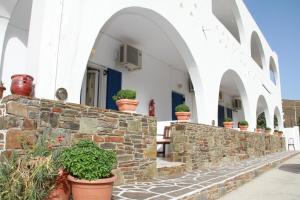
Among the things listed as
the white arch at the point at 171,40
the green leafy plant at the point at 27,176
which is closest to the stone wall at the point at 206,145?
the white arch at the point at 171,40

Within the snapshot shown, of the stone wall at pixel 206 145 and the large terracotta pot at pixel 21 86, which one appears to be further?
the stone wall at pixel 206 145

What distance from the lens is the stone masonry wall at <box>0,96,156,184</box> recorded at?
353cm

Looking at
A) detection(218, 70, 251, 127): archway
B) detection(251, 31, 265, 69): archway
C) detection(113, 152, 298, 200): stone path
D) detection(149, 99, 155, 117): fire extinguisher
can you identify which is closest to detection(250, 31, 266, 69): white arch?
detection(251, 31, 265, 69): archway

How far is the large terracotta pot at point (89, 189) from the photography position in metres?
3.42

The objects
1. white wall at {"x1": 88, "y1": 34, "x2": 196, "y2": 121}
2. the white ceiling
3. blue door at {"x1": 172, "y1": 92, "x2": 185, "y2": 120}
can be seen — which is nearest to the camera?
the white ceiling

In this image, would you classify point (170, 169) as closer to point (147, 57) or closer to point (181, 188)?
point (181, 188)

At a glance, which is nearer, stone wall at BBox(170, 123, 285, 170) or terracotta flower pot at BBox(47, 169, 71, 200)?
terracotta flower pot at BBox(47, 169, 71, 200)

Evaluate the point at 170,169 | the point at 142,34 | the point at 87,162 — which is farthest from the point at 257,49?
the point at 87,162

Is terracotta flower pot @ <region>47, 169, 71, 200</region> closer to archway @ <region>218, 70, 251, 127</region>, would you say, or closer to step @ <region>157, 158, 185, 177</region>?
step @ <region>157, 158, 185, 177</region>

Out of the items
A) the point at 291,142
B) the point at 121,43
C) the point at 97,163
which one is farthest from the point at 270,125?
the point at 97,163

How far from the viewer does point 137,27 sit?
8.23 meters

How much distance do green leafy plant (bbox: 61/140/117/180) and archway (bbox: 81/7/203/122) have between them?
11.7 feet

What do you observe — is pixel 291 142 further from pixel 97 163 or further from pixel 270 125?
pixel 97 163

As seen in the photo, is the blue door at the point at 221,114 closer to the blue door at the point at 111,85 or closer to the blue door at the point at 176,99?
the blue door at the point at 176,99
